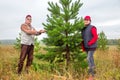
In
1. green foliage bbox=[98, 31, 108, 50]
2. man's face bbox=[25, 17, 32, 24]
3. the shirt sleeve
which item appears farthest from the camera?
green foliage bbox=[98, 31, 108, 50]

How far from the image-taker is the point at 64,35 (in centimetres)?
1173

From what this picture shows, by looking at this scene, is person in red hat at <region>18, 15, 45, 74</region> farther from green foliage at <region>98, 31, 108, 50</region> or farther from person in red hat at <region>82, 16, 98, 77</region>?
green foliage at <region>98, 31, 108, 50</region>

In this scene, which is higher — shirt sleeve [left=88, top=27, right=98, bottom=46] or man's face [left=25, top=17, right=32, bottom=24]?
man's face [left=25, top=17, right=32, bottom=24]

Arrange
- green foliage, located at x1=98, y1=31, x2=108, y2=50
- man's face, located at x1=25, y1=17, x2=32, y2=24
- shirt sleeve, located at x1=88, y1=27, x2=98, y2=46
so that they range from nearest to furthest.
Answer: shirt sleeve, located at x1=88, y1=27, x2=98, y2=46 → man's face, located at x1=25, y1=17, x2=32, y2=24 → green foliage, located at x1=98, y1=31, x2=108, y2=50

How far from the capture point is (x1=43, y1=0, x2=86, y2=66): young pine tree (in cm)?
1142

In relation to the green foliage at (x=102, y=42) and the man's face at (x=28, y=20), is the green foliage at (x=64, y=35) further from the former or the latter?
the green foliage at (x=102, y=42)

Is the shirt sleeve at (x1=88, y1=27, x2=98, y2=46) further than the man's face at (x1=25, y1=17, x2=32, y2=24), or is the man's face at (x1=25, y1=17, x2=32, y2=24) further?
the man's face at (x1=25, y1=17, x2=32, y2=24)

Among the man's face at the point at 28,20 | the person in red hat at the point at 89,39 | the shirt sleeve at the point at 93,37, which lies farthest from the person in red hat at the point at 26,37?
the shirt sleeve at the point at 93,37

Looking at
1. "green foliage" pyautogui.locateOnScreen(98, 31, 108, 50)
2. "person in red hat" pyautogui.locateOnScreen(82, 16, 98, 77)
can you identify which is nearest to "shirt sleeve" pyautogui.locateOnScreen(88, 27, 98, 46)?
"person in red hat" pyautogui.locateOnScreen(82, 16, 98, 77)

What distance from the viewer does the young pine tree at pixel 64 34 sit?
11422mm

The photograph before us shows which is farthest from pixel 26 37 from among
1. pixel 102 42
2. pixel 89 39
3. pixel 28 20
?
pixel 102 42

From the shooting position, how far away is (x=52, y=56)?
38.3 ft

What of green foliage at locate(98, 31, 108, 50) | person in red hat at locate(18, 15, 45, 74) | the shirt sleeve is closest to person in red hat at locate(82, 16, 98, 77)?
the shirt sleeve

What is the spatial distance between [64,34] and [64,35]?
59 mm
